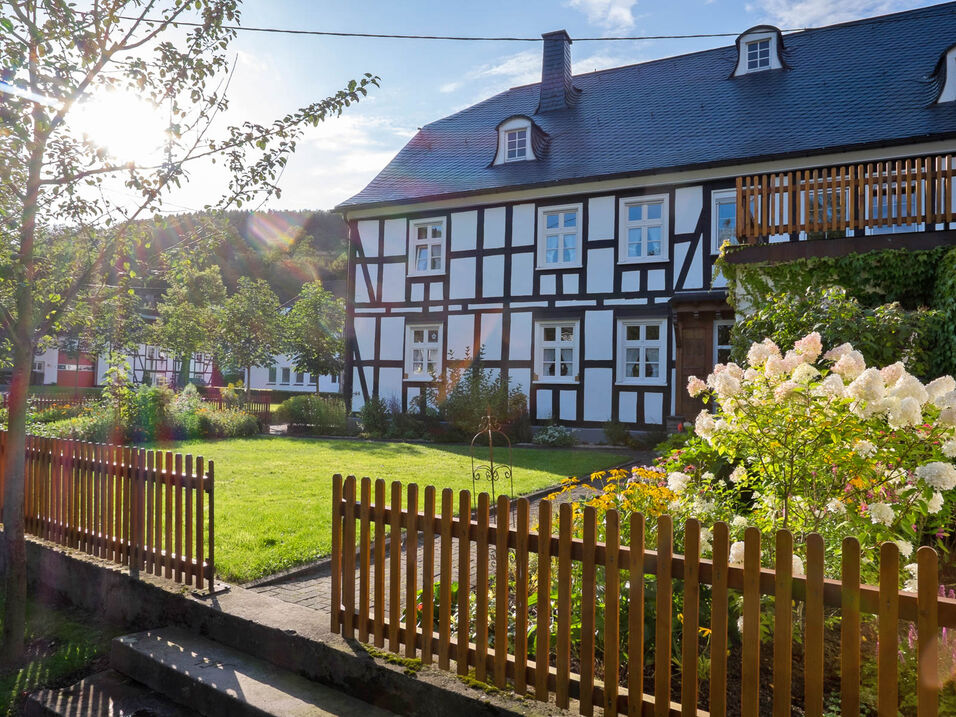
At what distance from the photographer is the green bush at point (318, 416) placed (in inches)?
703

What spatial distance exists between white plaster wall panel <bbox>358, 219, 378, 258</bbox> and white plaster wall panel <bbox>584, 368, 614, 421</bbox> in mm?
6946

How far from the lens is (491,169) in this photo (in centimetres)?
1772

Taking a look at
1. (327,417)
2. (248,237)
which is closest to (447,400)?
(327,417)

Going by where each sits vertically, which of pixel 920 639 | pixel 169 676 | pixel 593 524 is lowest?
pixel 169 676

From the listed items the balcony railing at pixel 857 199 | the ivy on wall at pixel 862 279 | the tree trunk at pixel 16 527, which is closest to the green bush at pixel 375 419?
the ivy on wall at pixel 862 279

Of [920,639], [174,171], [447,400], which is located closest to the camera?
[920,639]

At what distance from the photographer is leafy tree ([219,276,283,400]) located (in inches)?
1186

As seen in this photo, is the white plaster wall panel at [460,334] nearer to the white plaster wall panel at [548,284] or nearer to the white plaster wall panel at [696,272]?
the white plaster wall panel at [548,284]

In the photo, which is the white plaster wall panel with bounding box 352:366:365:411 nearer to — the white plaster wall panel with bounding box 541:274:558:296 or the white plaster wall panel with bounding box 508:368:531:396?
the white plaster wall panel with bounding box 508:368:531:396

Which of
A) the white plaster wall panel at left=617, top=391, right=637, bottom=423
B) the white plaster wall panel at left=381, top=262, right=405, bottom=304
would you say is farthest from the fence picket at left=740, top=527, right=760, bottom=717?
the white plaster wall panel at left=381, top=262, right=405, bottom=304

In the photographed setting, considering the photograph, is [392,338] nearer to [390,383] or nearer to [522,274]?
[390,383]

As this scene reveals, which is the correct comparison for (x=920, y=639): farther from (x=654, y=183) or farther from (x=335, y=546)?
(x=654, y=183)

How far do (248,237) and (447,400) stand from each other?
51.9 m

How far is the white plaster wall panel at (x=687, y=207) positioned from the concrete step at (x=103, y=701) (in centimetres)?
1338
